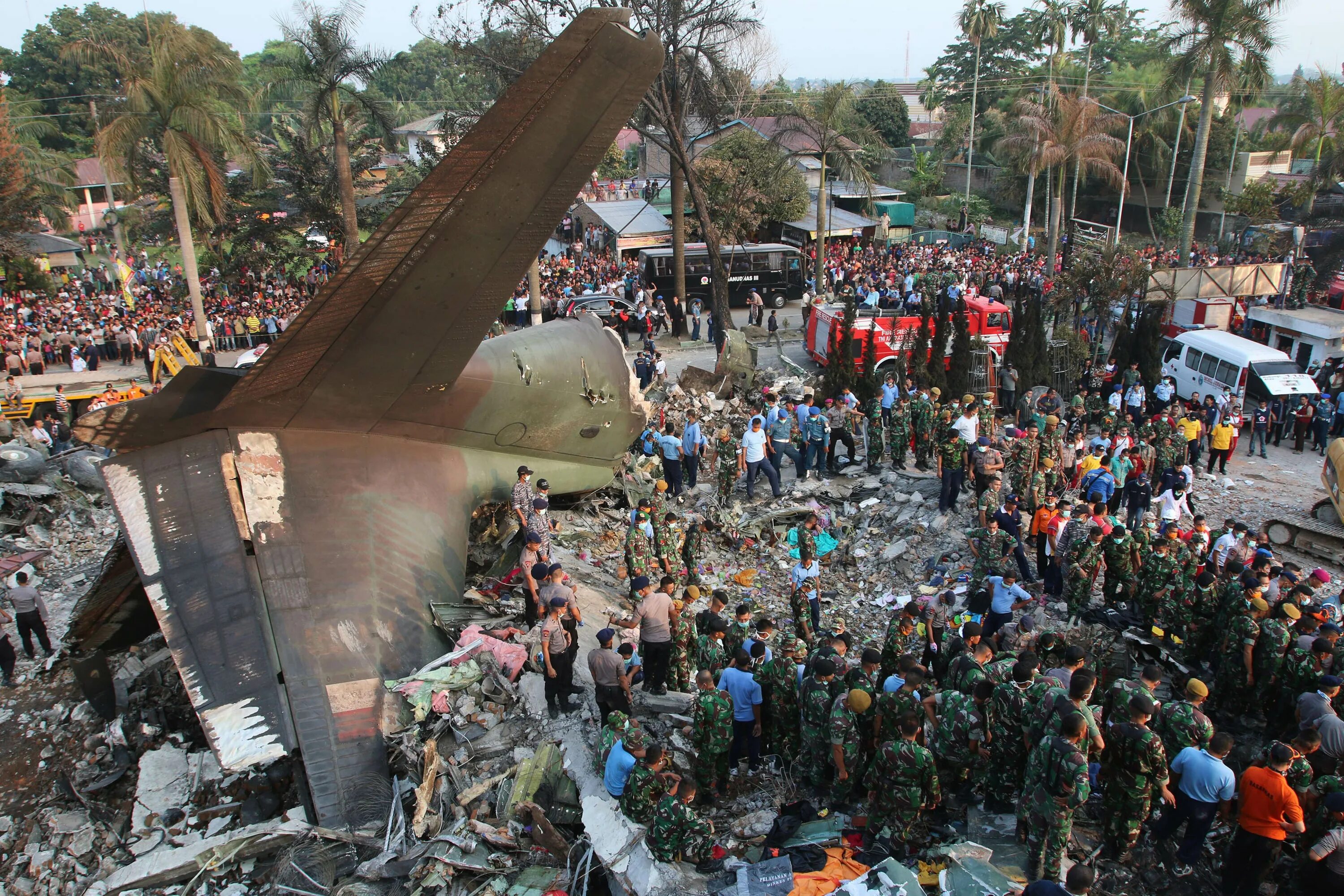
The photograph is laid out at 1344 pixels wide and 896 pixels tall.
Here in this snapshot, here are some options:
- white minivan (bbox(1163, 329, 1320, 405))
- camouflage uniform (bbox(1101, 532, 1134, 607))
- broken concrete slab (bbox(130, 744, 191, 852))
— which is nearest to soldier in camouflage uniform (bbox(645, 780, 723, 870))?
broken concrete slab (bbox(130, 744, 191, 852))

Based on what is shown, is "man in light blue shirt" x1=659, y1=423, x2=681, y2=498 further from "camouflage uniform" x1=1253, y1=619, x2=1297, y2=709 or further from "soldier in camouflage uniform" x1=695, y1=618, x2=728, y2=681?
"camouflage uniform" x1=1253, y1=619, x2=1297, y2=709

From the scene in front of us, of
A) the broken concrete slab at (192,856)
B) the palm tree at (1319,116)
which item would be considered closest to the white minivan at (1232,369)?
the broken concrete slab at (192,856)

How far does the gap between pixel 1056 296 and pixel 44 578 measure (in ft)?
76.3

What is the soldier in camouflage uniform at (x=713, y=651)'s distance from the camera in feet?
27.3

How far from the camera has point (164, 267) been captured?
37.0 meters

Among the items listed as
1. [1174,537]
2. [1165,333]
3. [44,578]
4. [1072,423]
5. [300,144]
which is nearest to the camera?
[1174,537]

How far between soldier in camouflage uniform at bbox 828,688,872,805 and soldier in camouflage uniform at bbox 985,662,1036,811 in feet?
3.27

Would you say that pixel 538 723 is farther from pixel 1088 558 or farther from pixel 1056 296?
pixel 1056 296

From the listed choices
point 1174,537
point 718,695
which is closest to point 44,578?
point 718,695

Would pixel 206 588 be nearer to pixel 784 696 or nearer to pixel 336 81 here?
pixel 784 696

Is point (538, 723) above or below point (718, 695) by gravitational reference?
below

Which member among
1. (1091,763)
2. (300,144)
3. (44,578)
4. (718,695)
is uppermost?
(300,144)

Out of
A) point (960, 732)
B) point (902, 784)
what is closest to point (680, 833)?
point (902, 784)

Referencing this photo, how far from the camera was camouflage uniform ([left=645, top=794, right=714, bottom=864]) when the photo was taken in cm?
652
